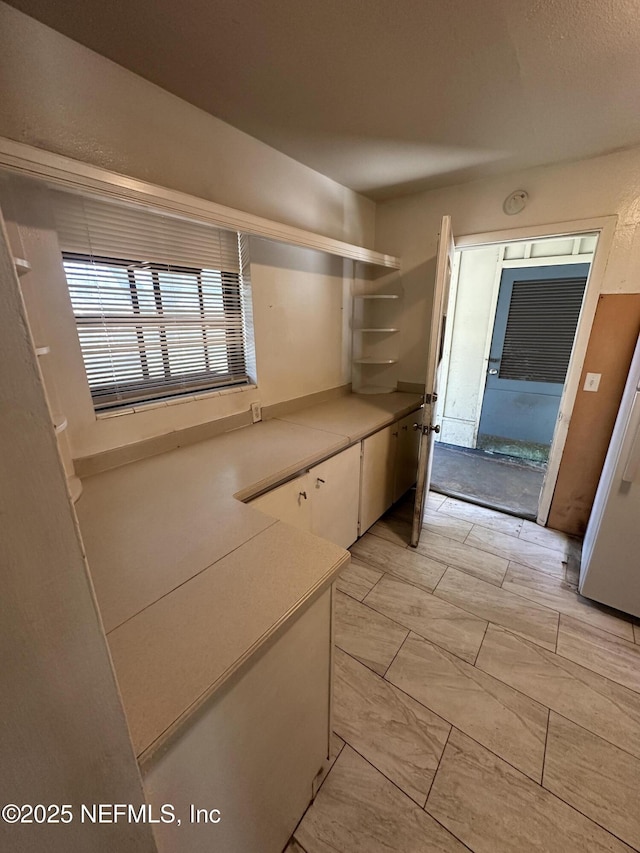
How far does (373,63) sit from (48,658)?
192cm

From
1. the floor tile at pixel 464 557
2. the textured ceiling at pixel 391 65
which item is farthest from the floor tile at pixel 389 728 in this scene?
the textured ceiling at pixel 391 65

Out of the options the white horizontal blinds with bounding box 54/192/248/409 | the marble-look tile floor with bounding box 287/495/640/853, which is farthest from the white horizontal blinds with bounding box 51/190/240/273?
the marble-look tile floor with bounding box 287/495/640/853

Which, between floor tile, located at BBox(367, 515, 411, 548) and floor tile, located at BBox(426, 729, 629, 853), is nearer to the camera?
floor tile, located at BBox(426, 729, 629, 853)

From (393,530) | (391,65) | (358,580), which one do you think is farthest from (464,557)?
(391,65)

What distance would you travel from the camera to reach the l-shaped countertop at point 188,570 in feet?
2.13

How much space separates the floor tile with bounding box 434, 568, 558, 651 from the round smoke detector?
237cm

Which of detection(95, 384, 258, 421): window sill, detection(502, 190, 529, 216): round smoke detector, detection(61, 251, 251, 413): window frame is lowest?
detection(95, 384, 258, 421): window sill

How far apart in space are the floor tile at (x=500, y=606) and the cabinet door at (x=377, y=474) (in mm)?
600

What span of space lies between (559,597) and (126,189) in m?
2.80

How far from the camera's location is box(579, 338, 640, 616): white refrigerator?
5.36 ft

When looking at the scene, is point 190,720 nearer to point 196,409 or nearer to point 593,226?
point 196,409

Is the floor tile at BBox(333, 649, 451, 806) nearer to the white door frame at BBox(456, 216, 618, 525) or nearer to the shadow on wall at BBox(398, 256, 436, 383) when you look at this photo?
the white door frame at BBox(456, 216, 618, 525)

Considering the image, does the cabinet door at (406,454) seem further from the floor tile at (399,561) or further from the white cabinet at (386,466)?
the floor tile at (399,561)

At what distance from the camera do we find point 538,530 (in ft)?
8.24
